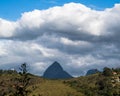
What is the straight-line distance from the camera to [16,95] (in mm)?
105312

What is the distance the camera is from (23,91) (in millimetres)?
104250

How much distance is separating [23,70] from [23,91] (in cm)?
711

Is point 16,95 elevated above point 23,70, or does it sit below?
below

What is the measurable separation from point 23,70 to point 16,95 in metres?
8.90

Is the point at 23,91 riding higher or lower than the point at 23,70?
lower

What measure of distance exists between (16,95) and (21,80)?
6253 millimetres

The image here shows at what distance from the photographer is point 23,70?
105188mm

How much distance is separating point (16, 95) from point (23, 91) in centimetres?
313

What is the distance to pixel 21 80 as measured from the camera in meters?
103

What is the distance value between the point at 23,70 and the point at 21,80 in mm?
3948
